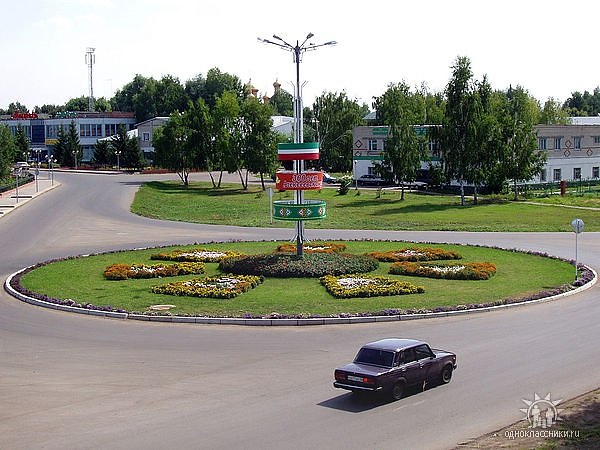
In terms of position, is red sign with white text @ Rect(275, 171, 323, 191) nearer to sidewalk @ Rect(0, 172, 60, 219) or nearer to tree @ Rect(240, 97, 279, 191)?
sidewalk @ Rect(0, 172, 60, 219)

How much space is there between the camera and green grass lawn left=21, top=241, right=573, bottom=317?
27969mm

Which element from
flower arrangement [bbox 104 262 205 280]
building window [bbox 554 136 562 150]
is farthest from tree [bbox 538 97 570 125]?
flower arrangement [bbox 104 262 205 280]

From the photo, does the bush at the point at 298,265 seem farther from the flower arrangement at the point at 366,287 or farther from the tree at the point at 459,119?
the tree at the point at 459,119

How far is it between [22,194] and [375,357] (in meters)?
66.7

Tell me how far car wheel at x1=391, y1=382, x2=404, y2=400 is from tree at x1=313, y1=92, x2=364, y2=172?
97.7 m

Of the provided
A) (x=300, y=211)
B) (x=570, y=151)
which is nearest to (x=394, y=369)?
(x=300, y=211)

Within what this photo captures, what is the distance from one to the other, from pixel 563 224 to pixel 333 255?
24891 mm

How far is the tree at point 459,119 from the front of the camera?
7144 centimetres

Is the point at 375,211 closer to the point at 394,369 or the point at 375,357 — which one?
the point at 375,357

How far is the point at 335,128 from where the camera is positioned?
11794 cm

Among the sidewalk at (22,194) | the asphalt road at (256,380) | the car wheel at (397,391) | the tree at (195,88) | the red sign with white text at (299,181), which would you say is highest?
the tree at (195,88)

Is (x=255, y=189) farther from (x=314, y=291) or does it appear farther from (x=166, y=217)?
(x=314, y=291)

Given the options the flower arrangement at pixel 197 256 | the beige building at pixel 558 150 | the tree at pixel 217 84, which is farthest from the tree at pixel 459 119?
the tree at pixel 217 84

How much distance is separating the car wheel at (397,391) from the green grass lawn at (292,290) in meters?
8.91
